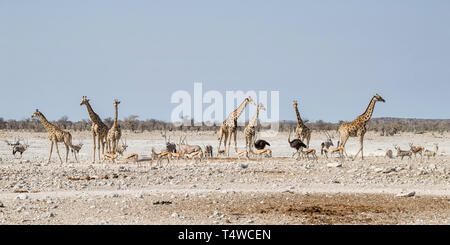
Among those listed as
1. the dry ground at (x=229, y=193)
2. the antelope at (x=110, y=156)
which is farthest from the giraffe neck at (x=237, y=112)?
the antelope at (x=110, y=156)

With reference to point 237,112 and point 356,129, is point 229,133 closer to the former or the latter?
point 237,112

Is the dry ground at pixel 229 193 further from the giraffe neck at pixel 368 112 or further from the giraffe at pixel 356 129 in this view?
the giraffe neck at pixel 368 112

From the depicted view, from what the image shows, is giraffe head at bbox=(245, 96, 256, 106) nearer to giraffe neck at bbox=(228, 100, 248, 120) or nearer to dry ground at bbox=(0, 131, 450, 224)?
giraffe neck at bbox=(228, 100, 248, 120)

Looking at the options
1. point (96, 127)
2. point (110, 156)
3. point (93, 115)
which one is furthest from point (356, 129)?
point (93, 115)

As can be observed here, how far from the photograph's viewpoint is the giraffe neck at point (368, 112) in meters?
23.7

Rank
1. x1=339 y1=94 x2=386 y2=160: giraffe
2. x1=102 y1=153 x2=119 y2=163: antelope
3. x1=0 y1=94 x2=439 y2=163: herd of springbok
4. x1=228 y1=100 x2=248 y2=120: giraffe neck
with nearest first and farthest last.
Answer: x1=102 y1=153 x2=119 y2=163: antelope, x1=0 y1=94 x2=439 y2=163: herd of springbok, x1=339 y1=94 x2=386 y2=160: giraffe, x1=228 y1=100 x2=248 y2=120: giraffe neck

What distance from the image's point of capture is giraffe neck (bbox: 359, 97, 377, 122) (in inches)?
933

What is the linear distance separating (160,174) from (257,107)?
27.0ft

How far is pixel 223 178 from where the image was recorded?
17.4 m

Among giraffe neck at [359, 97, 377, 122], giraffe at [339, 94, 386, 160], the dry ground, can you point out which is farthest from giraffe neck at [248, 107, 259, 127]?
giraffe neck at [359, 97, 377, 122]

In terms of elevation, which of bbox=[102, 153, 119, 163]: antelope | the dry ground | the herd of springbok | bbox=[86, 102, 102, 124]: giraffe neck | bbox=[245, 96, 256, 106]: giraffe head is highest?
bbox=[245, 96, 256, 106]: giraffe head
